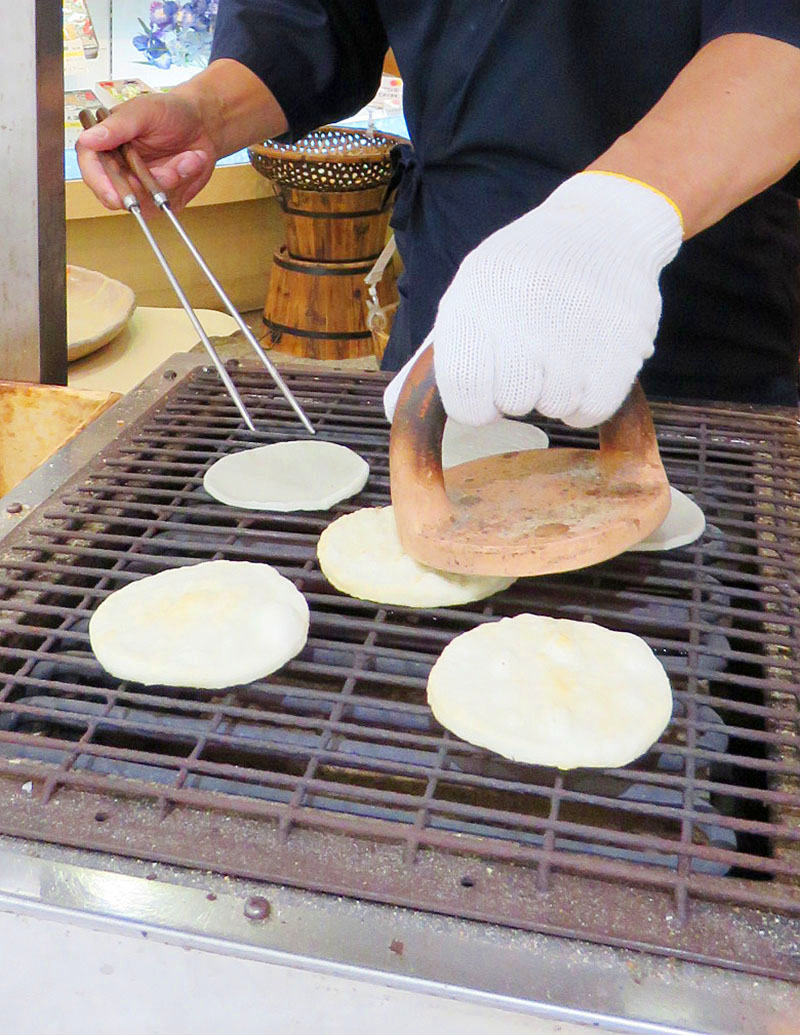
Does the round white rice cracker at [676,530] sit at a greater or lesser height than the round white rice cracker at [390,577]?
greater

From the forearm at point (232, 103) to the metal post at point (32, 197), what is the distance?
1.19 feet

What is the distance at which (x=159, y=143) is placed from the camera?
6.96ft

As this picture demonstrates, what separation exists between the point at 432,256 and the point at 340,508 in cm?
92

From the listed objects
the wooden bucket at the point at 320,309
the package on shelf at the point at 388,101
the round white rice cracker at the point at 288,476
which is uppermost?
the round white rice cracker at the point at 288,476

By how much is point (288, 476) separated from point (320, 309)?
3794mm

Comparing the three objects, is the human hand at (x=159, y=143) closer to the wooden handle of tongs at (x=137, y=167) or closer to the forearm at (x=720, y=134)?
the wooden handle of tongs at (x=137, y=167)

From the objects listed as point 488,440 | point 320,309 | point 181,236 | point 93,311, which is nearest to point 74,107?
point 320,309

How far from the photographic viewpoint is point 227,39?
2.37 metres

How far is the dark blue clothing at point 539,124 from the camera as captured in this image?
194cm

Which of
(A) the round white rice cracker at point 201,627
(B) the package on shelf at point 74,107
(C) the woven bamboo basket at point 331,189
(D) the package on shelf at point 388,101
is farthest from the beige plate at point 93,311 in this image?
(D) the package on shelf at point 388,101

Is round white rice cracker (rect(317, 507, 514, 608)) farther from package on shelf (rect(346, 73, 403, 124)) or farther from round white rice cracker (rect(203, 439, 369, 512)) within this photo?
package on shelf (rect(346, 73, 403, 124))

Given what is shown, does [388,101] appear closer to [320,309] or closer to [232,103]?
[320,309]

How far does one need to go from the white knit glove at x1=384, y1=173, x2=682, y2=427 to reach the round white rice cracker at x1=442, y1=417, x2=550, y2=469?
43 cm

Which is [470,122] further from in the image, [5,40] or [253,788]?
[253,788]
